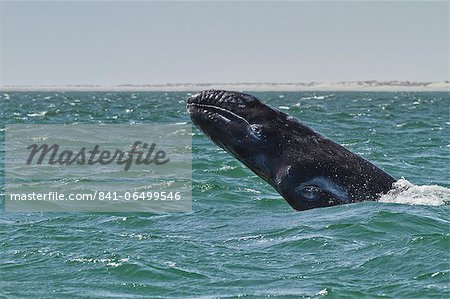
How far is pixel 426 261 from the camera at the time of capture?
9188 mm

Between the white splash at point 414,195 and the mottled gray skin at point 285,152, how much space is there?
25.0 inches

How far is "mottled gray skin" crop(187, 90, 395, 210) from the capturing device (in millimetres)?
10469

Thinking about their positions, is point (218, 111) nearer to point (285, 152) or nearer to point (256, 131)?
point (256, 131)

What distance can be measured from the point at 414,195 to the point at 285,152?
2493mm

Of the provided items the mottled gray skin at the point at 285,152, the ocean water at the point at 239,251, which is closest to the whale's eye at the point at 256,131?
the mottled gray skin at the point at 285,152

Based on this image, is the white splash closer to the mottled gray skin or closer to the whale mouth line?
the mottled gray skin

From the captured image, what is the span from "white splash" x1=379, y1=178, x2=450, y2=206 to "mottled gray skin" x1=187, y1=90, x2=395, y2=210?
64 centimetres

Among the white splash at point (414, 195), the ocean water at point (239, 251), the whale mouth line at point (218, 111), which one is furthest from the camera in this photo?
the white splash at point (414, 195)

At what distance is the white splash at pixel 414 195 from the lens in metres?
11.5

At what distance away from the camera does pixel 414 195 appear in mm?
12141

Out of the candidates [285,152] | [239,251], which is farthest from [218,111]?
[239,251]

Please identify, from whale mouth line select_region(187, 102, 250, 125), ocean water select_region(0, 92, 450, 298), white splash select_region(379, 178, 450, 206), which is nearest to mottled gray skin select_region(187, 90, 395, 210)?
whale mouth line select_region(187, 102, 250, 125)

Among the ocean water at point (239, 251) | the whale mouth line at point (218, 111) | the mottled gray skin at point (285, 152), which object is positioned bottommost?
the ocean water at point (239, 251)

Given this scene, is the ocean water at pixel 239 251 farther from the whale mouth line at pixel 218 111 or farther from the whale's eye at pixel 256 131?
the whale mouth line at pixel 218 111
